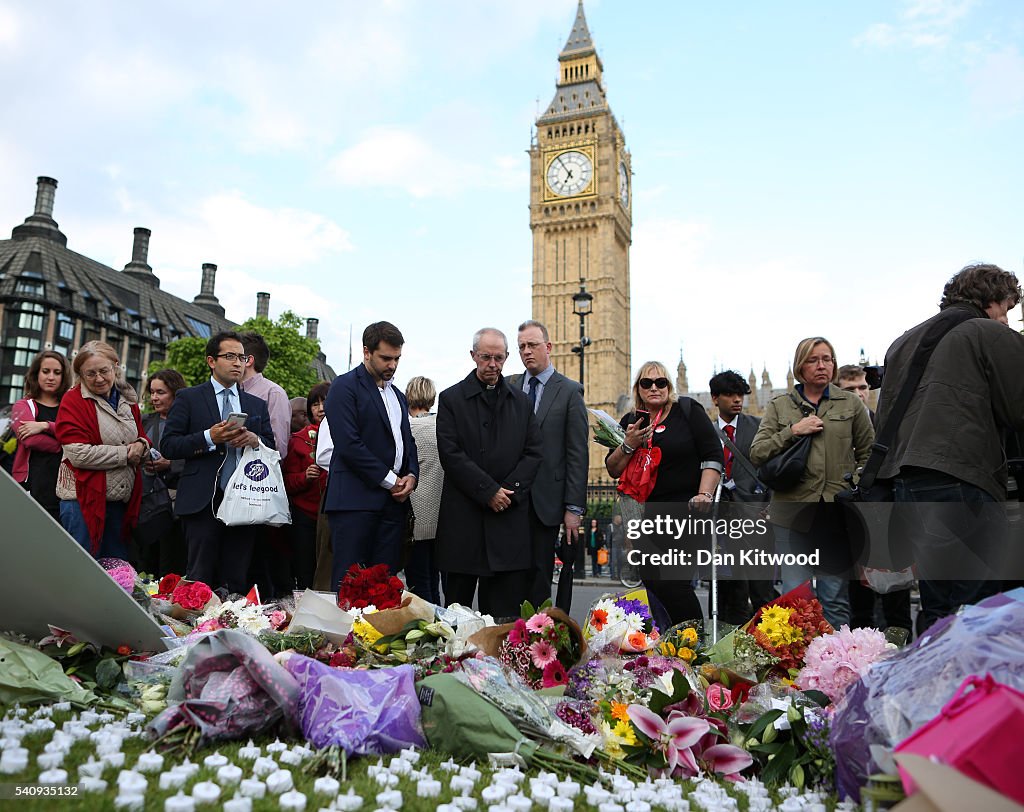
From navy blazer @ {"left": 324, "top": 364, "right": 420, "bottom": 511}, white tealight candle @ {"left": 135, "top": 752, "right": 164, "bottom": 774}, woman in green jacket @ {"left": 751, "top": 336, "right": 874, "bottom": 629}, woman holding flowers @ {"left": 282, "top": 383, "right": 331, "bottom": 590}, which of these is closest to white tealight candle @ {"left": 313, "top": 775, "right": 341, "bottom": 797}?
white tealight candle @ {"left": 135, "top": 752, "right": 164, "bottom": 774}

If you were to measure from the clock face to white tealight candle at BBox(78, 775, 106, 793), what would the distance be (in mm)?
61741

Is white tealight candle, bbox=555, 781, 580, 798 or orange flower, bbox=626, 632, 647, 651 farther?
orange flower, bbox=626, 632, 647, 651

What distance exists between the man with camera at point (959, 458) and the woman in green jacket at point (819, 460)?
1.11 meters

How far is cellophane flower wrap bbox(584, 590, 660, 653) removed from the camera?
3.11 metres

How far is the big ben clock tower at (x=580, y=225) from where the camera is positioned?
59.9 metres

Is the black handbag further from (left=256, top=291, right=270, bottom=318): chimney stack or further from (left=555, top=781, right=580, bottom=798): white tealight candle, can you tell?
(left=256, top=291, right=270, bottom=318): chimney stack

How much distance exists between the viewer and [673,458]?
467 cm

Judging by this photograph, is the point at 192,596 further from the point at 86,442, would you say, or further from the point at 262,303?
the point at 262,303

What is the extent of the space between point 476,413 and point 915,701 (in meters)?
3.18

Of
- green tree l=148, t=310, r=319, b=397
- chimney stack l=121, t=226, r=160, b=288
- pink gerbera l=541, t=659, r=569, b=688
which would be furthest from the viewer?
chimney stack l=121, t=226, r=160, b=288

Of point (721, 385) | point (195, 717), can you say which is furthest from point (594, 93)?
point (195, 717)

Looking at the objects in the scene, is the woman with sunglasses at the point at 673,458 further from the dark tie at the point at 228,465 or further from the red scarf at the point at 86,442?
the red scarf at the point at 86,442

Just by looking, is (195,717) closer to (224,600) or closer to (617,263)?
(224,600)

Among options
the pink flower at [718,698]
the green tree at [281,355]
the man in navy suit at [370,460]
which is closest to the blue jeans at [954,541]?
the pink flower at [718,698]
